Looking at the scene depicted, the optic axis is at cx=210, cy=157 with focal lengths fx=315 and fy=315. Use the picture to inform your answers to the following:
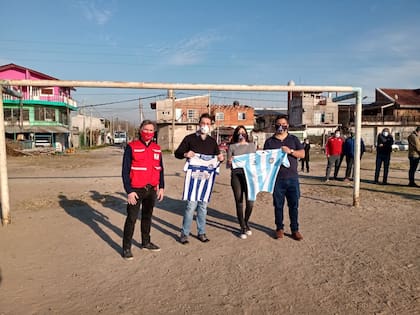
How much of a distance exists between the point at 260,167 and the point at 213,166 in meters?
0.86

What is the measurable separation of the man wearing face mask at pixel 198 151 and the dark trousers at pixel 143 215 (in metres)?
0.61

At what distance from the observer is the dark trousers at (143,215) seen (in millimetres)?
4371

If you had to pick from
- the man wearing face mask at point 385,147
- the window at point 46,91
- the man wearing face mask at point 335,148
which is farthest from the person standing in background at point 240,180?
the window at point 46,91

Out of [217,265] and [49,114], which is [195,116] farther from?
[217,265]

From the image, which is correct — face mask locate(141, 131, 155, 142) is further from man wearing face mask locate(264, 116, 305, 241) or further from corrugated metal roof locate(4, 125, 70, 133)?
corrugated metal roof locate(4, 125, 70, 133)

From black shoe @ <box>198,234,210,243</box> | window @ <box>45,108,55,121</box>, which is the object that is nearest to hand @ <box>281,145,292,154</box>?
black shoe @ <box>198,234,210,243</box>

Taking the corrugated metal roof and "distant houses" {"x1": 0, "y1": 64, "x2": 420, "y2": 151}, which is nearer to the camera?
the corrugated metal roof

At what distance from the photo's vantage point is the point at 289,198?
5.20 meters

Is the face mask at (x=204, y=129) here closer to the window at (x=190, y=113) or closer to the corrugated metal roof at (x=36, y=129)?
the corrugated metal roof at (x=36, y=129)

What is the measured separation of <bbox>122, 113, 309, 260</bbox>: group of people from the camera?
4.36m

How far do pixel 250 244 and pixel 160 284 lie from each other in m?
1.75

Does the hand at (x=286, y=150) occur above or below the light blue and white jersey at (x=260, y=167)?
above

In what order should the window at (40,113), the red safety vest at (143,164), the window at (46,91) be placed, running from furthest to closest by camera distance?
the window at (46,91) < the window at (40,113) < the red safety vest at (143,164)

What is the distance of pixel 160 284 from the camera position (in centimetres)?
359
